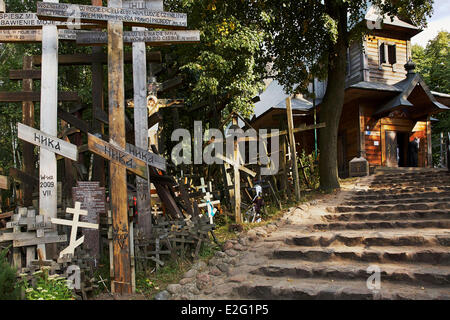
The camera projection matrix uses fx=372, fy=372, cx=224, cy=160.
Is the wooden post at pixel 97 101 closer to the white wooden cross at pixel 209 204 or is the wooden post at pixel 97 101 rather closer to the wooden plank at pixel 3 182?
the wooden plank at pixel 3 182

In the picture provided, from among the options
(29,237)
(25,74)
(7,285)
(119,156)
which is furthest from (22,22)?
(7,285)

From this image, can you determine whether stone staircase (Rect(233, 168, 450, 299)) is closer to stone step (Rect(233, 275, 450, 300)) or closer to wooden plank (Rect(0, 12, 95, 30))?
stone step (Rect(233, 275, 450, 300))

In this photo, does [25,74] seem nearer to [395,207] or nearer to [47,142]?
[47,142]

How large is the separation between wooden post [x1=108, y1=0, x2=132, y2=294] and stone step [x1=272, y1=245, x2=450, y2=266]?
284 centimetres

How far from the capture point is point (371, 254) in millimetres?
6227

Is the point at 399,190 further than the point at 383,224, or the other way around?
the point at 399,190

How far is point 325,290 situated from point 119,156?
3540 mm

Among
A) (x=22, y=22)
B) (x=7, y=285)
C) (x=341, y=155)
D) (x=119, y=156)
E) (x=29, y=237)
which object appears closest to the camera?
(x=7, y=285)

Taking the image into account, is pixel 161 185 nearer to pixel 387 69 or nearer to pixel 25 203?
pixel 25 203

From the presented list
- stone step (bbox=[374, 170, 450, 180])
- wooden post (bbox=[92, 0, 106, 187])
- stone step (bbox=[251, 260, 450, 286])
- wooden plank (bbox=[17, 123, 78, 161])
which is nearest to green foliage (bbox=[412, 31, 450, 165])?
stone step (bbox=[374, 170, 450, 180])

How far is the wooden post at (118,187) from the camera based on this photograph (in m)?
5.37

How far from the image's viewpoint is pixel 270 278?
6.07 meters
